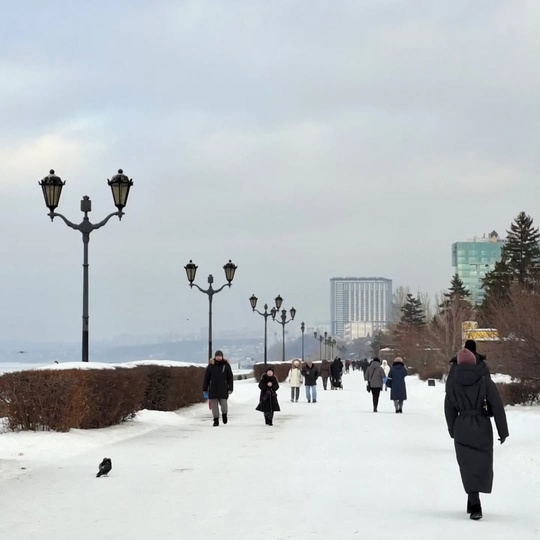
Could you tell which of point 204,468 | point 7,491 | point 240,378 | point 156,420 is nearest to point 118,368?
point 156,420

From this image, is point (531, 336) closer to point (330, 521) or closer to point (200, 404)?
point (200, 404)

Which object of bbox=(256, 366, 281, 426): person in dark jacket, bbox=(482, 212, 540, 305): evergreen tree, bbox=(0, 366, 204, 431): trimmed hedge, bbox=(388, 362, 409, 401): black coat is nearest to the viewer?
bbox=(0, 366, 204, 431): trimmed hedge

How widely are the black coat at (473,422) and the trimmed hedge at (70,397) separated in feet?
28.3

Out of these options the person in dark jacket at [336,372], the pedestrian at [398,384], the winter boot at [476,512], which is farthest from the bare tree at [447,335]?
the winter boot at [476,512]

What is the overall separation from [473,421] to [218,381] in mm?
13151

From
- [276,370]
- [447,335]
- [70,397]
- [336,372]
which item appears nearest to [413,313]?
[447,335]

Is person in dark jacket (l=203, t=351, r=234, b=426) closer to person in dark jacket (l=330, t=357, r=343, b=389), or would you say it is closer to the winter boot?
the winter boot

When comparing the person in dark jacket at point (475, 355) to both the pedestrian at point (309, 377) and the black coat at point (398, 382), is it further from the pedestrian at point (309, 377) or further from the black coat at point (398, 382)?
the pedestrian at point (309, 377)

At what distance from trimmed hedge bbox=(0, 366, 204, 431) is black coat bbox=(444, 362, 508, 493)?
861 centimetres

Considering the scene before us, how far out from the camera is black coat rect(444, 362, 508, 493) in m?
8.81

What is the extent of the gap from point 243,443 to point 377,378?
11531 millimetres

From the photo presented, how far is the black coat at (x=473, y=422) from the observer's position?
8.81m

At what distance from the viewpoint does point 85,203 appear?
21281 mm

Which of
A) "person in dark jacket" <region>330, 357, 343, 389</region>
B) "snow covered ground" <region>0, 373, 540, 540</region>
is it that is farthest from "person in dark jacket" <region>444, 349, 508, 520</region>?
"person in dark jacket" <region>330, 357, 343, 389</region>
